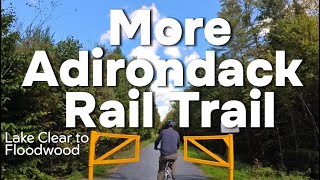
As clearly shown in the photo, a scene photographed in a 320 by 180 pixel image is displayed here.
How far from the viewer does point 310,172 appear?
66.5ft

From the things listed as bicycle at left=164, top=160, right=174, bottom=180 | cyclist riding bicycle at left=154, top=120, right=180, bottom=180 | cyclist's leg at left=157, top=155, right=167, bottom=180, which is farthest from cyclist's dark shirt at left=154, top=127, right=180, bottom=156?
bicycle at left=164, top=160, right=174, bottom=180

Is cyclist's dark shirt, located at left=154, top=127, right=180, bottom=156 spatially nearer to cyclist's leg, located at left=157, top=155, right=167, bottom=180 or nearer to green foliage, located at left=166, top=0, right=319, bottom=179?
cyclist's leg, located at left=157, top=155, right=167, bottom=180

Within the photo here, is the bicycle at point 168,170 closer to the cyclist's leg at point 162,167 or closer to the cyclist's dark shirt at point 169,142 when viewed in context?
the cyclist's leg at point 162,167

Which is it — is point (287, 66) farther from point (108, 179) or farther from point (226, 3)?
point (226, 3)

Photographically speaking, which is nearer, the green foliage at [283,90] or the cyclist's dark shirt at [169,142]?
the cyclist's dark shirt at [169,142]

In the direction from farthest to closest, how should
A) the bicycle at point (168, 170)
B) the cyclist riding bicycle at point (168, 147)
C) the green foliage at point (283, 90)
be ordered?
the green foliage at point (283, 90) → the bicycle at point (168, 170) → the cyclist riding bicycle at point (168, 147)

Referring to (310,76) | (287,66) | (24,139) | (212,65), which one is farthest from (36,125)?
(310,76)

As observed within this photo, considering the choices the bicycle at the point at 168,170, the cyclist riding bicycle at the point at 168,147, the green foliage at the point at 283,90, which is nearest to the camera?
the cyclist riding bicycle at the point at 168,147

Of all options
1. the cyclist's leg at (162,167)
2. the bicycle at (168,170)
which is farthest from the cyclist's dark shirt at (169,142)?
the bicycle at (168,170)

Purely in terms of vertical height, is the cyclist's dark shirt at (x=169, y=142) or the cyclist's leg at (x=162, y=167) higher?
the cyclist's dark shirt at (x=169, y=142)

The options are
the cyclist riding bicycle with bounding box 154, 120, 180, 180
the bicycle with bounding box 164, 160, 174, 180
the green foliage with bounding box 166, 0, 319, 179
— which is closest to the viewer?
the cyclist riding bicycle with bounding box 154, 120, 180, 180

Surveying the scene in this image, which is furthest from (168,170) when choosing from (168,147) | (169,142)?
(169,142)

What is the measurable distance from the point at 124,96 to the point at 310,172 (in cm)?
1860

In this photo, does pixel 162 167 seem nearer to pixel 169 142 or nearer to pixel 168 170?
pixel 168 170
